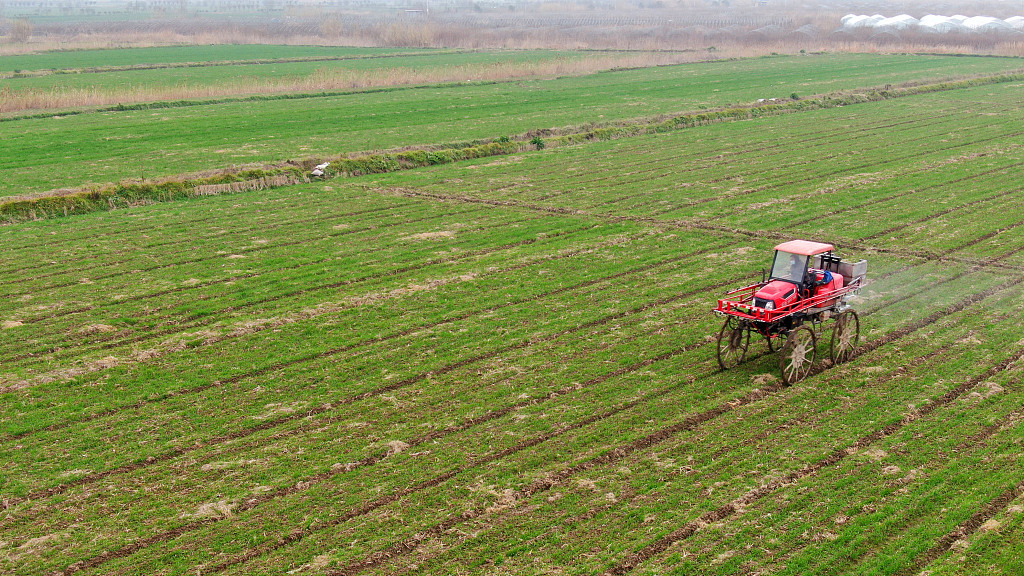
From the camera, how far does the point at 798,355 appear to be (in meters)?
16.8

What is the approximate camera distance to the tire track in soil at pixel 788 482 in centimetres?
1184

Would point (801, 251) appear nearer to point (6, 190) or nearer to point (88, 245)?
point (88, 245)

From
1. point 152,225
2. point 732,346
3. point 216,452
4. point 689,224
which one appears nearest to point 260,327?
point 216,452

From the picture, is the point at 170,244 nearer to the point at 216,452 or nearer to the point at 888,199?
the point at 216,452

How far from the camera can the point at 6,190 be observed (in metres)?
33.1

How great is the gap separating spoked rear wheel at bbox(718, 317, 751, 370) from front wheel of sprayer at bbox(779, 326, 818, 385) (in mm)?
820

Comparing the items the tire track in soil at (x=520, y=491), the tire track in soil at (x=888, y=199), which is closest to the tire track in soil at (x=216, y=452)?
the tire track in soil at (x=520, y=491)

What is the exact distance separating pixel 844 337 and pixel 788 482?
540 centimetres

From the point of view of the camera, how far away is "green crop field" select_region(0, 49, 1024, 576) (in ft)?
40.3

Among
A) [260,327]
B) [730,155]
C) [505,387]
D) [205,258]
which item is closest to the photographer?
[505,387]

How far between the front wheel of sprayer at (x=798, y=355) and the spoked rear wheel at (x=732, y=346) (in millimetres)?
820

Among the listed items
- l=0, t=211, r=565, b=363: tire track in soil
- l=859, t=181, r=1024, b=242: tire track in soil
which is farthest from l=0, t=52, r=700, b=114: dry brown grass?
l=859, t=181, r=1024, b=242: tire track in soil

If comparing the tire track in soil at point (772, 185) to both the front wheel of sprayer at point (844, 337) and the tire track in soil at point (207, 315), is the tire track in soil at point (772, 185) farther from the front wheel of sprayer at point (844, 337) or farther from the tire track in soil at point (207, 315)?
the front wheel of sprayer at point (844, 337)

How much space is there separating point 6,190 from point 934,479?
32.0 meters
